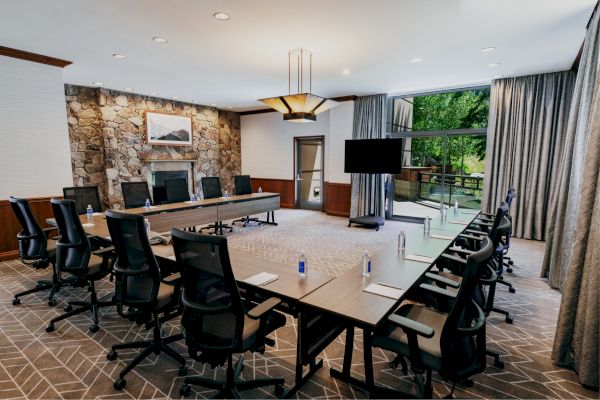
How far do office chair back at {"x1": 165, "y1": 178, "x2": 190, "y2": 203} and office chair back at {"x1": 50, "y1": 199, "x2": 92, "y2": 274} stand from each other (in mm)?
2785

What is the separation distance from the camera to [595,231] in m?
2.01

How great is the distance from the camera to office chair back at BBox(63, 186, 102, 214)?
13.5ft

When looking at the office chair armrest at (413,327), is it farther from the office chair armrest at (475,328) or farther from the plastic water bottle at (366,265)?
the plastic water bottle at (366,265)

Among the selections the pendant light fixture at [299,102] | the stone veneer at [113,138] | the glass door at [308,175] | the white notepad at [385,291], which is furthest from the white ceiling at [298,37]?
the glass door at [308,175]

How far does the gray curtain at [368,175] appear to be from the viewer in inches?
280

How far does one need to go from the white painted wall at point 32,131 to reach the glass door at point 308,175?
5.38 meters

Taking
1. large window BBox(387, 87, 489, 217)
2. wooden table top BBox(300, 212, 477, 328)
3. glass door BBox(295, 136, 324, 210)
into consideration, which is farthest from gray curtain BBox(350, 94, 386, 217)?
wooden table top BBox(300, 212, 477, 328)

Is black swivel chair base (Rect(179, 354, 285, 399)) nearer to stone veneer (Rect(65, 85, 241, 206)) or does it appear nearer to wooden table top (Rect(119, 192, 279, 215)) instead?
wooden table top (Rect(119, 192, 279, 215))

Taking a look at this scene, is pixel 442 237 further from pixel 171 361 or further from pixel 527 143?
pixel 527 143

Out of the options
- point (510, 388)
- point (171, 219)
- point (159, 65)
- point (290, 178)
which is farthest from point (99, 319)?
point (290, 178)

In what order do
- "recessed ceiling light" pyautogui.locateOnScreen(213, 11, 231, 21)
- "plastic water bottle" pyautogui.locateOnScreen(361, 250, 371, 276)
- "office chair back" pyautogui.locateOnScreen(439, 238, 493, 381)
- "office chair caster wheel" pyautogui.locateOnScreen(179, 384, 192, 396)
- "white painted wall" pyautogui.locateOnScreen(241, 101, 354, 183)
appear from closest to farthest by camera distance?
"office chair back" pyautogui.locateOnScreen(439, 238, 493, 381) < "office chair caster wheel" pyautogui.locateOnScreen(179, 384, 192, 396) < "plastic water bottle" pyautogui.locateOnScreen(361, 250, 371, 276) < "recessed ceiling light" pyautogui.locateOnScreen(213, 11, 231, 21) < "white painted wall" pyautogui.locateOnScreen(241, 101, 354, 183)

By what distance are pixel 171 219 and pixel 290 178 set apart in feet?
15.1

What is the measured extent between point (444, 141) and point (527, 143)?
1.50 m

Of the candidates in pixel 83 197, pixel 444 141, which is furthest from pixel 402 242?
pixel 444 141
